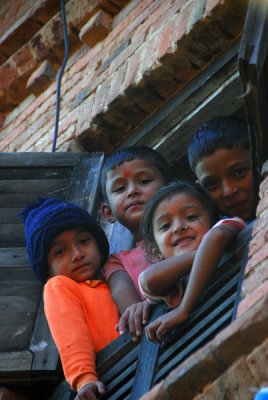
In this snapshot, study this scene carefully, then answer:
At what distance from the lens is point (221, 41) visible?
5.81m

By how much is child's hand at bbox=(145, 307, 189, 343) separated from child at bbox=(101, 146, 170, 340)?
21.2 inches

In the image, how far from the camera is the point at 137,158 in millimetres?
5371

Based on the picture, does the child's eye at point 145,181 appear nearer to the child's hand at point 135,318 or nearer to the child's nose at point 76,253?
the child's nose at point 76,253

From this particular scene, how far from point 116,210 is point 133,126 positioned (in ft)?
3.34

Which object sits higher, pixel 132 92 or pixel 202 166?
pixel 132 92

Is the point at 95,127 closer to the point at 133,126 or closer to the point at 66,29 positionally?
the point at 133,126

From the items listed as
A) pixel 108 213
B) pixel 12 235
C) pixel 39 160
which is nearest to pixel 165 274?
pixel 108 213

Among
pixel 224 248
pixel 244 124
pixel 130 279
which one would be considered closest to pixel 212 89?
pixel 244 124

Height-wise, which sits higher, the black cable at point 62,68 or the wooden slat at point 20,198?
the black cable at point 62,68

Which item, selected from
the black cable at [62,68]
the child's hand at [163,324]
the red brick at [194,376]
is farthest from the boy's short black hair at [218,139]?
the red brick at [194,376]

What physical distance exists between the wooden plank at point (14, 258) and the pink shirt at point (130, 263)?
0.37 metres

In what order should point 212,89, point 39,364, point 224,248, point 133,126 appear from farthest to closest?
point 133,126 < point 212,89 < point 39,364 < point 224,248

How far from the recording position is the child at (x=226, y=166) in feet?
15.8

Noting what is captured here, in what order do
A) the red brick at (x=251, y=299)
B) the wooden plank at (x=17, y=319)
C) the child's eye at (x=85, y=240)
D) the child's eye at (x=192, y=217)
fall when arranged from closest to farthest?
the red brick at (x=251, y=299) < the child's eye at (x=192, y=217) < the wooden plank at (x=17, y=319) < the child's eye at (x=85, y=240)
